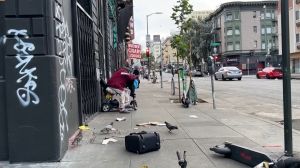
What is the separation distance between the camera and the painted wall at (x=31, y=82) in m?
6.93

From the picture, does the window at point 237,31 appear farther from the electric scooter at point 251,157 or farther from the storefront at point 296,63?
the electric scooter at point 251,157

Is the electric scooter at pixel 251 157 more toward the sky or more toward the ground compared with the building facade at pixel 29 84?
more toward the ground

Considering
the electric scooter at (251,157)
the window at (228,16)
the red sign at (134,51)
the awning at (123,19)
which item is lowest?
the electric scooter at (251,157)

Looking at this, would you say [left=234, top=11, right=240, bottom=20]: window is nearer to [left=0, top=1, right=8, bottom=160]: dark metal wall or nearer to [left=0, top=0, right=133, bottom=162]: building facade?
[left=0, top=0, right=133, bottom=162]: building facade

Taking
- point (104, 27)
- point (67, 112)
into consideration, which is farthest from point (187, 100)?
point (67, 112)

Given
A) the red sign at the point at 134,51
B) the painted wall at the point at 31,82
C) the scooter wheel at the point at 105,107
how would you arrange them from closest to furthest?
the painted wall at the point at 31,82 → the scooter wheel at the point at 105,107 → the red sign at the point at 134,51

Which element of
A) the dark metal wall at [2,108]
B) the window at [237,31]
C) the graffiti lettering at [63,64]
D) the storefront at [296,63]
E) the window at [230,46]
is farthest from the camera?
the window at [230,46]

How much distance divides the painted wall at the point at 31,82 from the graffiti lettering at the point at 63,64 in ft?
1.02

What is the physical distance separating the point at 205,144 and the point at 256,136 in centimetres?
154

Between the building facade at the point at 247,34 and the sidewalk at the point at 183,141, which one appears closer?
the sidewalk at the point at 183,141

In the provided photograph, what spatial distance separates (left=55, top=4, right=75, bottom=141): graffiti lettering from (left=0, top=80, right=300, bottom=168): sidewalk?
63 cm

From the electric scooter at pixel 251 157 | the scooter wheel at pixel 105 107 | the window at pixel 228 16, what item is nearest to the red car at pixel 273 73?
the scooter wheel at pixel 105 107

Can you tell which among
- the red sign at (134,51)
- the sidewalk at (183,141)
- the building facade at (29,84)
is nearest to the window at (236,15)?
the red sign at (134,51)

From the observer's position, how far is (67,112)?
8062 mm
